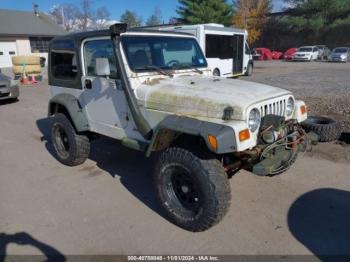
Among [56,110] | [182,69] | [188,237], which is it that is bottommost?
[188,237]

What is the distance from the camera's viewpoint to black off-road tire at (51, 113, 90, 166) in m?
5.10

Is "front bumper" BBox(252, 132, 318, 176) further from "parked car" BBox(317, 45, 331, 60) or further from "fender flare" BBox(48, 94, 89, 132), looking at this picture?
"parked car" BBox(317, 45, 331, 60)

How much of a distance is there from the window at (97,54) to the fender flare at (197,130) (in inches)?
41.9

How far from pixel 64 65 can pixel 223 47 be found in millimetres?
12788

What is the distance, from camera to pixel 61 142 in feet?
18.2

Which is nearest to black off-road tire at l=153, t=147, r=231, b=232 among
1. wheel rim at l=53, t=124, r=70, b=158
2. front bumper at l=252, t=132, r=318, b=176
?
front bumper at l=252, t=132, r=318, b=176

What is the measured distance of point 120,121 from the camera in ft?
14.3

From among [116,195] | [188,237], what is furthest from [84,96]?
[188,237]

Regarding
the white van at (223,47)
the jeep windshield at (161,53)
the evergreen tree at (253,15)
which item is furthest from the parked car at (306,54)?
the jeep windshield at (161,53)

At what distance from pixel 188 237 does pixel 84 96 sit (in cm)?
264

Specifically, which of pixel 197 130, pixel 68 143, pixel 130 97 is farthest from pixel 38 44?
pixel 197 130

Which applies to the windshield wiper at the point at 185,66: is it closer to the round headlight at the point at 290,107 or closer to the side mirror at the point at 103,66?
the side mirror at the point at 103,66

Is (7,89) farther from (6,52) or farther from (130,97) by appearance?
(6,52)

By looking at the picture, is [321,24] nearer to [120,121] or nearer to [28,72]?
[28,72]
